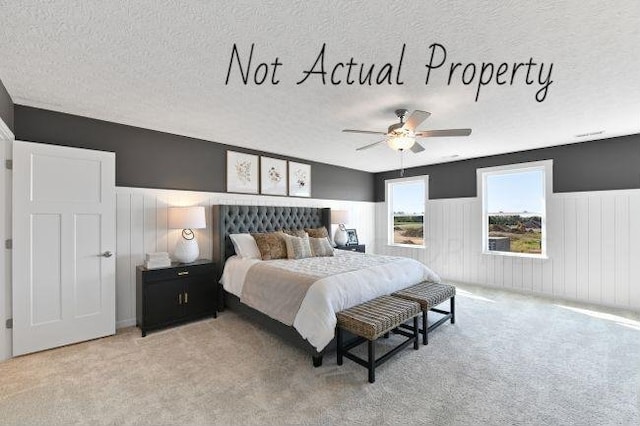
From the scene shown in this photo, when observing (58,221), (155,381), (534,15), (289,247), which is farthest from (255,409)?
(534,15)

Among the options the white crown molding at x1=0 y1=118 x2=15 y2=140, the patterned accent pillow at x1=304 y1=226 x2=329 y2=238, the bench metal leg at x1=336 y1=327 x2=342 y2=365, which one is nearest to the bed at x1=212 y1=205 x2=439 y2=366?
the bench metal leg at x1=336 y1=327 x2=342 y2=365

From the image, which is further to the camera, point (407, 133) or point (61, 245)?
point (61, 245)

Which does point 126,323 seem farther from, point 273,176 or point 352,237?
point 352,237

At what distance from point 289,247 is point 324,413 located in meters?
2.38

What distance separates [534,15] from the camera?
1.64 metres

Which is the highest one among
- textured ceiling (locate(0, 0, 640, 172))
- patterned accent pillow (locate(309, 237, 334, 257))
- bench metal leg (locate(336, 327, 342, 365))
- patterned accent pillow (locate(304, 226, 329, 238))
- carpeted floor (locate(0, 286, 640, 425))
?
textured ceiling (locate(0, 0, 640, 172))

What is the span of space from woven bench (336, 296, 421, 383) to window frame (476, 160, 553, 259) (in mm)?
3305

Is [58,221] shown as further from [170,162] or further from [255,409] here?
[255,409]

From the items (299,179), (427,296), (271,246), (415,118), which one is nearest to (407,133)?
(415,118)

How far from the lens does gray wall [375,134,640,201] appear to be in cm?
403

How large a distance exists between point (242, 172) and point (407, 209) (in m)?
3.98

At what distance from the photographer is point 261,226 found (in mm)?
4723

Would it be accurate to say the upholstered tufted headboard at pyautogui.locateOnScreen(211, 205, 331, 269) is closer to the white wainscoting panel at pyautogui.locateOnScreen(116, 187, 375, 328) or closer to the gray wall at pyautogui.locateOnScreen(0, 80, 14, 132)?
the white wainscoting panel at pyautogui.locateOnScreen(116, 187, 375, 328)

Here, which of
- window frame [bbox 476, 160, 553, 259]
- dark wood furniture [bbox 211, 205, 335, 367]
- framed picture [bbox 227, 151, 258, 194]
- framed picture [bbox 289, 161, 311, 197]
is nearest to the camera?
dark wood furniture [bbox 211, 205, 335, 367]
